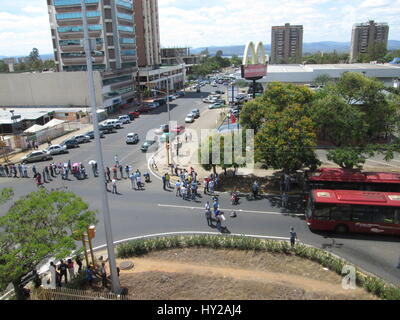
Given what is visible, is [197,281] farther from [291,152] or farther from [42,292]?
[291,152]

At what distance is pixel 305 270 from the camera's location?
15992 millimetres

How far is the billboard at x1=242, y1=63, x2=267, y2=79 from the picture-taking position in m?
38.7

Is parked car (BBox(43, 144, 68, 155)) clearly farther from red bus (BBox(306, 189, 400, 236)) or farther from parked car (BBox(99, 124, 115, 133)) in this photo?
red bus (BBox(306, 189, 400, 236))

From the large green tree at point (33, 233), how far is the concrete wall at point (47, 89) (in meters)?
51.1

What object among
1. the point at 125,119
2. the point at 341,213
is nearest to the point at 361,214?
the point at 341,213

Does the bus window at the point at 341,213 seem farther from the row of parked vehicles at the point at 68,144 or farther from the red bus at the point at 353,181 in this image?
the row of parked vehicles at the point at 68,144

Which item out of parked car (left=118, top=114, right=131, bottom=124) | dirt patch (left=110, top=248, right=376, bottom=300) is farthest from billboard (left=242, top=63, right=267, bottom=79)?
dirt patch (left=110, top=248, right=376, bottom=300)

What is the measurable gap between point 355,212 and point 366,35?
20495 centimetres

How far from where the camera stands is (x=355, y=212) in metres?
19.4

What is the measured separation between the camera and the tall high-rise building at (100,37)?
204 ft

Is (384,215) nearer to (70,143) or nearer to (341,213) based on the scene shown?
(341,213)

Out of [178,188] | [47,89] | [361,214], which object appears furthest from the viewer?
[47,89]

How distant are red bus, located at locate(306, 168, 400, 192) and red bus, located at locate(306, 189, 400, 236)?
2.34 meters

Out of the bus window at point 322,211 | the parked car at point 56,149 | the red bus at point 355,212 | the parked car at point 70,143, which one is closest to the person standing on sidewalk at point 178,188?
the red bus at point 355,212
